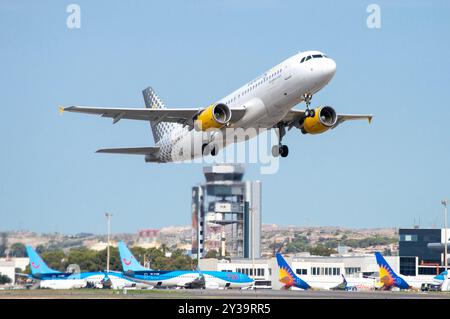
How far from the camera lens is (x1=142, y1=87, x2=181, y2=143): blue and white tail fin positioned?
209 feet

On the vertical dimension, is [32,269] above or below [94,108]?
below

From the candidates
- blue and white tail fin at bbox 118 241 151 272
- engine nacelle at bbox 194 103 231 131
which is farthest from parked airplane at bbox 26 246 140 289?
engine nacelle at bbox 194 103 231 131

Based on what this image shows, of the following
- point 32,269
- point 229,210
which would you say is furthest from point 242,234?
point 32,269

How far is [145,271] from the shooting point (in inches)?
2953

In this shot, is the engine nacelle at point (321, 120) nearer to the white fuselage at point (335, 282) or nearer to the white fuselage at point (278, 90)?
the white fuselage at point (278, 90)

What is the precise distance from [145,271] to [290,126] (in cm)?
2592

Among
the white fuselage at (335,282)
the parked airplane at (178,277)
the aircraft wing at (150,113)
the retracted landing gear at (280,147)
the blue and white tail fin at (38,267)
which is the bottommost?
the white fuselage at (335,282)

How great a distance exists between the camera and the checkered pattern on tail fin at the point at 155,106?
64.4 m

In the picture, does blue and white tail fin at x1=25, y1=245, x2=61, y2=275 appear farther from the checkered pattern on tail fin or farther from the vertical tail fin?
the vertical tail fin

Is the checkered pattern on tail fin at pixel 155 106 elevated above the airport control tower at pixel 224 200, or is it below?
above

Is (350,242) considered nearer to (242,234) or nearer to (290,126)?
(242,234)

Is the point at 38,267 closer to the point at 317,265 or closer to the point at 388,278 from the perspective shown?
the point at 388,278

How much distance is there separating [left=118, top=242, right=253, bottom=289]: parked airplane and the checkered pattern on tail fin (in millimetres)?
10012

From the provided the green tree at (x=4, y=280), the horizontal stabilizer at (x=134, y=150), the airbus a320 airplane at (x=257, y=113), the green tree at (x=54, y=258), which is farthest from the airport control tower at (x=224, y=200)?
the green tree at (x=4, y=280)
